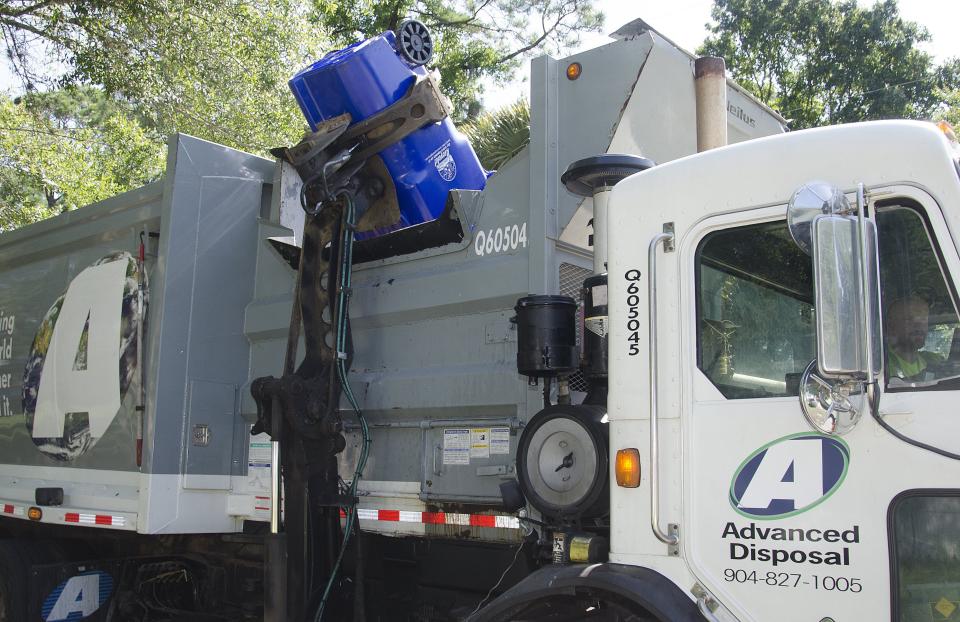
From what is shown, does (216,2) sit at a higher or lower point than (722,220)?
higher

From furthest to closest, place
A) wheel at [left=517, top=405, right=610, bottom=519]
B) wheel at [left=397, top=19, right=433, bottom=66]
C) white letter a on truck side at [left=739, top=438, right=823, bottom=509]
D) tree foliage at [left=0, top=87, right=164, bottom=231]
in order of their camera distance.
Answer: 1. tree foliage at [left=0, top=87, right=164, bottom=231]
2. wheel at [left=397, top=19, right=433, bottom=66]
3. wheel at [left=517, top=405, right=610, bottom=519]
4. white letter a on truck side at [left=739, top=438, right=823, bottom=509]

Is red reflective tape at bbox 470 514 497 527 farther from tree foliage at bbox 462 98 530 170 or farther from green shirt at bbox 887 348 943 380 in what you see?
tree foliage at bbox 462 98 530 170

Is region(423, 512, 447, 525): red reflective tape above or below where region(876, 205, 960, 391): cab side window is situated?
below

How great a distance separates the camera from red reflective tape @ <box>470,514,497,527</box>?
3.44m

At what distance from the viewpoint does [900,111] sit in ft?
57.8

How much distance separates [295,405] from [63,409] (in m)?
2.06

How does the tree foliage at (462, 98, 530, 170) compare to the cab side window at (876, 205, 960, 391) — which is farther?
the tree foliage at (462, 98, 530, 170)

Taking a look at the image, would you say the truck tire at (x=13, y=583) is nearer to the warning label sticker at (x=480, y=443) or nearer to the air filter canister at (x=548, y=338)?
the warning label sticker at (x=480, y=443)

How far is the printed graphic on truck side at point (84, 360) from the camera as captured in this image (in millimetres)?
4707

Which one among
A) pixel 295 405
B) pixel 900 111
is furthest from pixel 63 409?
pixel 900 111

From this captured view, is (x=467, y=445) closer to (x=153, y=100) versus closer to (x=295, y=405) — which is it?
(x=295, y=405)

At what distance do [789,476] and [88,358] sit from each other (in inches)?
154

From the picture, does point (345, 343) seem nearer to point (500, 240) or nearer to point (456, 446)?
point (456, 446)

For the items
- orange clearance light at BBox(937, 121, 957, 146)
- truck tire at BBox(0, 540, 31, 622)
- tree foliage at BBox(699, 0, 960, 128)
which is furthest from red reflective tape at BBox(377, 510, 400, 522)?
tree foliage at BBox(699, 0, 960, 128)
